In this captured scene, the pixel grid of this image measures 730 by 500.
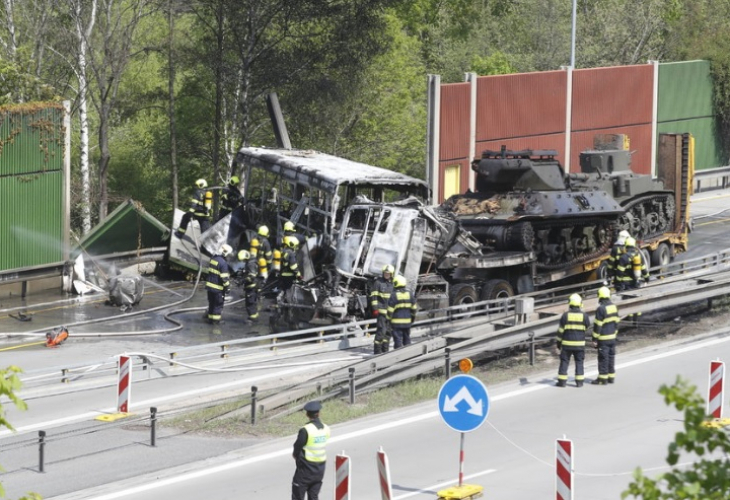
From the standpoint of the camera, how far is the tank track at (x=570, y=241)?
26359 mm

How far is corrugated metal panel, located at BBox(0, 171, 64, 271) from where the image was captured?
26.5 m

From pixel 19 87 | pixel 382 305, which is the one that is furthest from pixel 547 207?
pixel 19 87

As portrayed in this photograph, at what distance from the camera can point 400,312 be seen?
20.4 meters

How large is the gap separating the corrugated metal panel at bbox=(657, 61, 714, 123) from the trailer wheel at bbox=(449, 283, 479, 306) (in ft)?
67.7

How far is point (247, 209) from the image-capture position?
27.6 meters

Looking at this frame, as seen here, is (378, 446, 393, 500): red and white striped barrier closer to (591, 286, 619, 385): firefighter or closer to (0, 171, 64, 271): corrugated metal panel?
(591, 286, 619, 385): firefighter

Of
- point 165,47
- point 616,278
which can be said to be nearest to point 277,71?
point 165,47

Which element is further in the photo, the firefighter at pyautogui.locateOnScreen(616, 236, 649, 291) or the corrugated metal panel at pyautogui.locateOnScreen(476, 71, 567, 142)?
the corrugated metal panel at pyautogui.locateOnScreen(476, 71, 567, 142)

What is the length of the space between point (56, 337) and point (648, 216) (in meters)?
14.6

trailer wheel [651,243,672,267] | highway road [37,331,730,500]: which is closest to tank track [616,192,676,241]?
trailer wheel [651,243,672,267]

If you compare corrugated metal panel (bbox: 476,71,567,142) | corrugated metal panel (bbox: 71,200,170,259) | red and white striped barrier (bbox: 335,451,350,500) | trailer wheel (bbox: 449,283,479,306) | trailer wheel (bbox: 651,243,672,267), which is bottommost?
red and white striped barrier (bbox: 335,451,350,500)

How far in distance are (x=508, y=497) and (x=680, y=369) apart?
25.0ft

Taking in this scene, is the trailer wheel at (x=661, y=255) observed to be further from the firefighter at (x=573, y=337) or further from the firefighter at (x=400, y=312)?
the firefighter at (x=400, y=312)

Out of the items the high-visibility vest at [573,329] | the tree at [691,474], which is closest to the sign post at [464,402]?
the high-visibility vest at [573,329]
